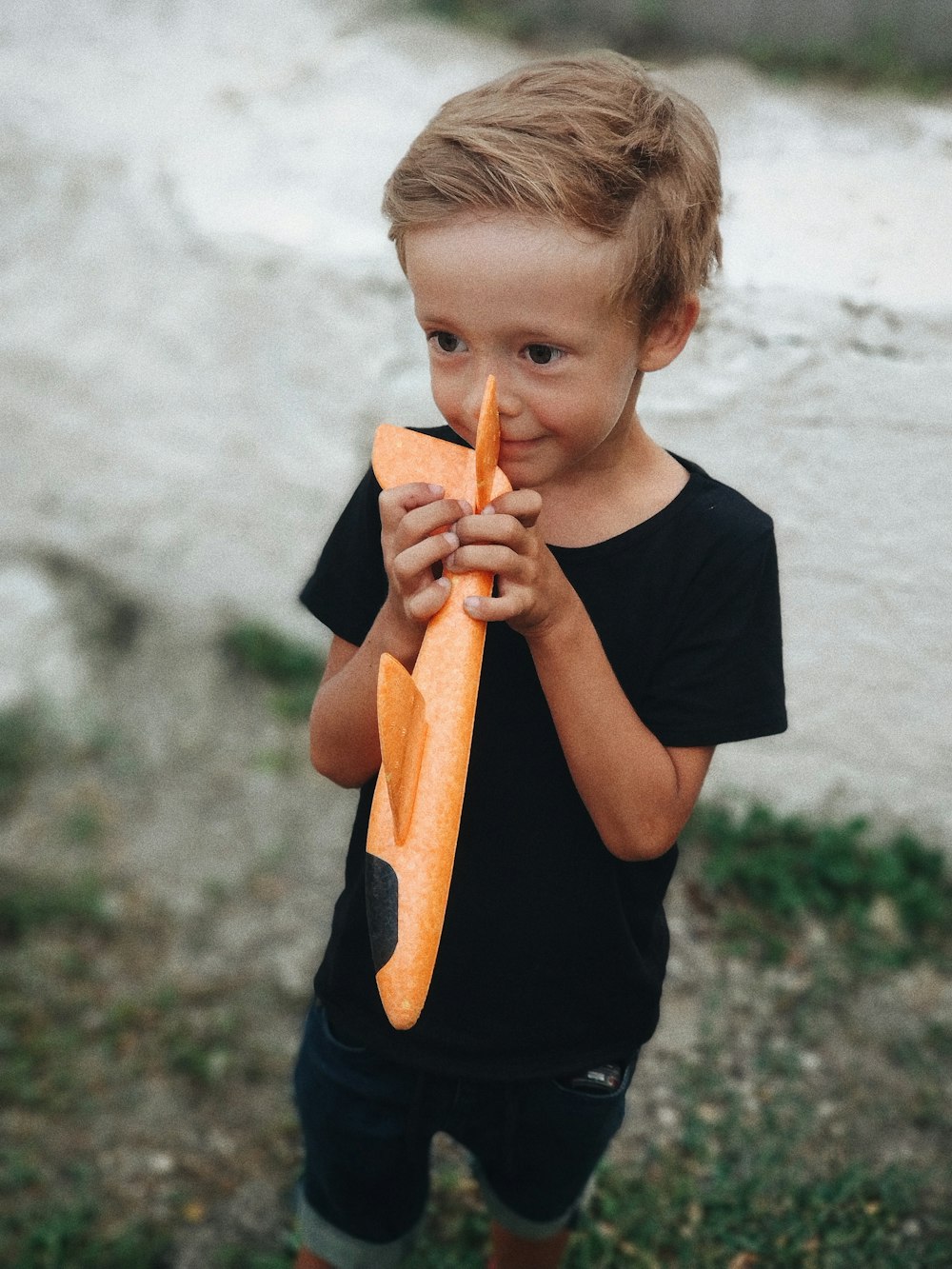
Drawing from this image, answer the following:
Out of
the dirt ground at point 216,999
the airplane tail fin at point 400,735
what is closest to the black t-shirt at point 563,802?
the airplane tail fin at point 400,735

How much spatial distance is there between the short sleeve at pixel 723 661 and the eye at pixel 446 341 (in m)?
0.31

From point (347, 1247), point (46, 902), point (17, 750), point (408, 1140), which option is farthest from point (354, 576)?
point (17, 750)

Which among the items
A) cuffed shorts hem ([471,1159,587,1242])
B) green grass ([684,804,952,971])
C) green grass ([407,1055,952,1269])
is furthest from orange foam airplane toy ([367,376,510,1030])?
green grass ([684,804,952,971])

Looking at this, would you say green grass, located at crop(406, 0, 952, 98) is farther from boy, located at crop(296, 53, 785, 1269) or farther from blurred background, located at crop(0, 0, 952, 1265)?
boy, located at crop(296, 53, 785, 1269)

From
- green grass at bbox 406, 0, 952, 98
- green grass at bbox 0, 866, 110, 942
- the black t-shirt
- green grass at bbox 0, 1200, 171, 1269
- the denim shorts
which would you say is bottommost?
green grass at bbox 0, 866, 110, 942

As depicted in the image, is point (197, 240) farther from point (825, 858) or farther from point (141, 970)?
point (825, 858)

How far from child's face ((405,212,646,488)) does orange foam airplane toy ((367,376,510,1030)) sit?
49 millimetres

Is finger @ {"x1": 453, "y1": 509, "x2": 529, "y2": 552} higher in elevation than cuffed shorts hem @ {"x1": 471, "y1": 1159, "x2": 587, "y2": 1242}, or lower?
higher

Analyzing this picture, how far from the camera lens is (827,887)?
2430mm

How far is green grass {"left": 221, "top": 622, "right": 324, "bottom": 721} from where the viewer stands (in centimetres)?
281

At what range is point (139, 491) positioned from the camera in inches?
109

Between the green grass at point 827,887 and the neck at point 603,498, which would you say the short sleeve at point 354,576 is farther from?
the green grass at point 827,887

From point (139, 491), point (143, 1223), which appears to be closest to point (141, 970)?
point (143, 1223)

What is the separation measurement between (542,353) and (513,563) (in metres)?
0.18
